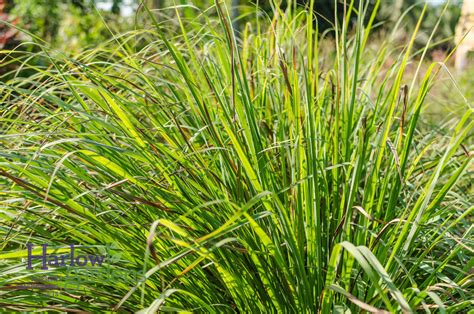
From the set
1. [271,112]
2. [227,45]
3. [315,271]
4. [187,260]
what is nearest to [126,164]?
[187,260]

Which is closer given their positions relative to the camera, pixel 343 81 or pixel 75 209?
pixel 75 209

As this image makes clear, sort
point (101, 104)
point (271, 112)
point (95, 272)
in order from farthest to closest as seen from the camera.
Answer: point (271, 112), point (101, 104), point (95, 272)

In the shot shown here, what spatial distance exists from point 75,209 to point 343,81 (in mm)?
921

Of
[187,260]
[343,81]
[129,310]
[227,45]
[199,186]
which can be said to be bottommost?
[129,310]

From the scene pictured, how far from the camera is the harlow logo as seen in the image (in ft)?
5.93

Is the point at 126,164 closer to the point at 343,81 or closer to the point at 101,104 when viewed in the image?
the point at 101,104

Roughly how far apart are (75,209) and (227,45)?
71cm

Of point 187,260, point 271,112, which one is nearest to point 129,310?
point 187,260

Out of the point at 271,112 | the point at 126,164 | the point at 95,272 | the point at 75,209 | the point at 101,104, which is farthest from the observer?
the point at 271,112

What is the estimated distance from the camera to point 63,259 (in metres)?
1.81

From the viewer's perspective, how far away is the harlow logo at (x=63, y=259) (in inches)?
71.1

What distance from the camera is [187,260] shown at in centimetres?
193

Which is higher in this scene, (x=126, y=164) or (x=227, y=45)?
(x=227, y=45)

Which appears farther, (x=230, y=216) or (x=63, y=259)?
(x=230, y=216)
